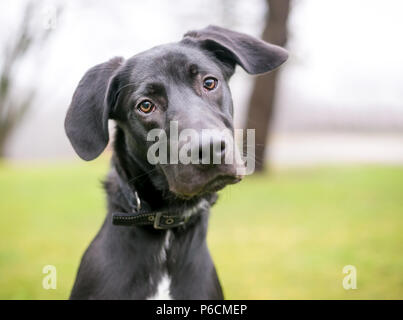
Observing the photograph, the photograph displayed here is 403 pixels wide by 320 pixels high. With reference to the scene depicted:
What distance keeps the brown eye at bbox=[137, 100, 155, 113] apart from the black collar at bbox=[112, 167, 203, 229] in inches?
18.3

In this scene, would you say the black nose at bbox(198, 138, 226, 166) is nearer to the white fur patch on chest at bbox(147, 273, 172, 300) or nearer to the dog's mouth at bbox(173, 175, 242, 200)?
the dog's mouth at bbox(173, 175, 242, 200)

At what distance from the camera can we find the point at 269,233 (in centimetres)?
655

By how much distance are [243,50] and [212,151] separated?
101 centimetres

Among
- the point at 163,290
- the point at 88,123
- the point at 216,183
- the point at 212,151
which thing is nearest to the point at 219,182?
the point at 216,183

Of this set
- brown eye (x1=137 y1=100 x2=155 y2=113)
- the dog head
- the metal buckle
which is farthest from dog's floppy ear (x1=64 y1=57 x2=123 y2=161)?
the metal buckle

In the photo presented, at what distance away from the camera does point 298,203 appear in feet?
26.7

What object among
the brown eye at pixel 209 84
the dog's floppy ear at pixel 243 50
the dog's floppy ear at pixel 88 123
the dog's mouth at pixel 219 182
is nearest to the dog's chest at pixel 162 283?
the dog's mouth at pixel 219 182

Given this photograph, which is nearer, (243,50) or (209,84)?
(209,84)

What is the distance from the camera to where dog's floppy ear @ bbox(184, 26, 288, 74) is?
2850 millimetres

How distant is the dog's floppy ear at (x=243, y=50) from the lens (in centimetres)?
285

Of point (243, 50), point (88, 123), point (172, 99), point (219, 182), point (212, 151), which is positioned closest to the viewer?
point (212, 151)

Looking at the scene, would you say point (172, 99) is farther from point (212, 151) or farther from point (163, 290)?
point (163, 290)

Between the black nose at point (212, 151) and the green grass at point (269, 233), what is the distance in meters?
0.99
